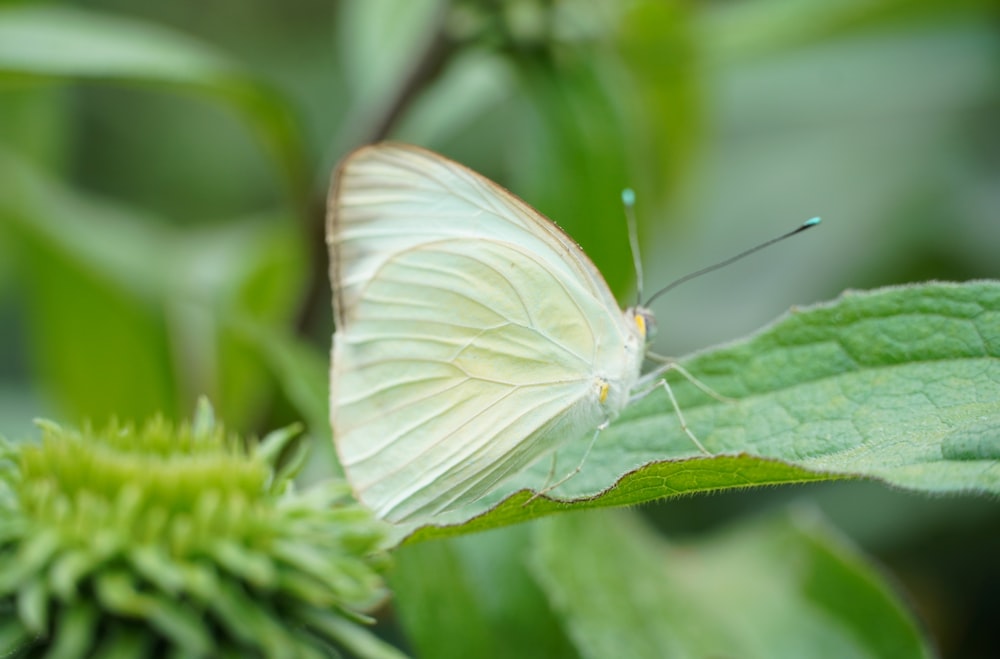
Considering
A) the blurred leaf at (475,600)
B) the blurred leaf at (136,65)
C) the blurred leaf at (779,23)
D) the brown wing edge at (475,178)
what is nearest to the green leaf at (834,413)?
the blurred leaf at (475,600)

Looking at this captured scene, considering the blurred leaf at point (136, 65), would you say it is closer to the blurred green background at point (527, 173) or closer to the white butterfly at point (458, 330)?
the blurred green background at point (527, 173)

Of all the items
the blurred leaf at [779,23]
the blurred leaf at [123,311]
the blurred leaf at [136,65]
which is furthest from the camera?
the blurred leaf at [779,23]

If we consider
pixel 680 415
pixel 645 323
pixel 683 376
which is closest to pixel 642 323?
pixel 645 323

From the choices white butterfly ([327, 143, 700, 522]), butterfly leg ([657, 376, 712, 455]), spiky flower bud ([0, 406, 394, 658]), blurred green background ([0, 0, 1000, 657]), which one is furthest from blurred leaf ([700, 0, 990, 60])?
spiky flower bud ([0, 406, 394, 658])

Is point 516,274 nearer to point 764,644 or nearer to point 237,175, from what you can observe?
point 764,644

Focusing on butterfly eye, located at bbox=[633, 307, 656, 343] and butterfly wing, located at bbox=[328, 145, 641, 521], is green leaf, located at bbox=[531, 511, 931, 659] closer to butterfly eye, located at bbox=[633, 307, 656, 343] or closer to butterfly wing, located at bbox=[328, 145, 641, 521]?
butterfly wing, located at bbox=[328, 145, 641, 521]

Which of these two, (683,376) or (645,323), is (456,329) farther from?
(683,376)

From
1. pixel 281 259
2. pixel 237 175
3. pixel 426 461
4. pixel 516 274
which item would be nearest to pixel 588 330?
pixel 516 274
